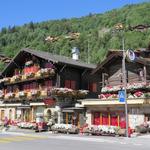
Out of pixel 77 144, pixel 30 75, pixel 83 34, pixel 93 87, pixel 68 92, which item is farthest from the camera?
pixel 83 34

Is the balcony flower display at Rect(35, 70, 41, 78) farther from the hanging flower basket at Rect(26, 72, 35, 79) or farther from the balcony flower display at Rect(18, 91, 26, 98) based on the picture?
the balcony flower display at Rect(18, 91, 26, 98)

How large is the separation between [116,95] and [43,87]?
1235cm

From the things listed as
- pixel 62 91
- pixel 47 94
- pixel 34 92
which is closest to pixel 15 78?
pixel 34 92

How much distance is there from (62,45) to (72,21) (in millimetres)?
42791

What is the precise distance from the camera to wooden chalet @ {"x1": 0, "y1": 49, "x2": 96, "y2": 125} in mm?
39750

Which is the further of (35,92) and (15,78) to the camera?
(15,78)

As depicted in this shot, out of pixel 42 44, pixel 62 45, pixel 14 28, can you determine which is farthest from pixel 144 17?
pixel 14 28

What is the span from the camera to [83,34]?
477 feet

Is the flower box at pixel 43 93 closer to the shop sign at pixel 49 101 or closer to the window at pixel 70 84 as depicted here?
the shop sign at pixel 49 101

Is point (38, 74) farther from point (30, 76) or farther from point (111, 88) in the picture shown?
point (111, 88)

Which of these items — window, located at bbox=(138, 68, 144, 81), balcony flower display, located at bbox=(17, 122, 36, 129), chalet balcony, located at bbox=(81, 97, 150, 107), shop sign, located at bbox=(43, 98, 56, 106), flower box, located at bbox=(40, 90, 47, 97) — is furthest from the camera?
flower box, located at bbox=(40, 90, 47, 97)

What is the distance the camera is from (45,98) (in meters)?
40.9

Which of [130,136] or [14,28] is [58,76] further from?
[14,28]

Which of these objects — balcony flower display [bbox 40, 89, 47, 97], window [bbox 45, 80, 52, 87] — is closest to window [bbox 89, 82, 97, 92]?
window [bbox 45, 80, 52, 87]
